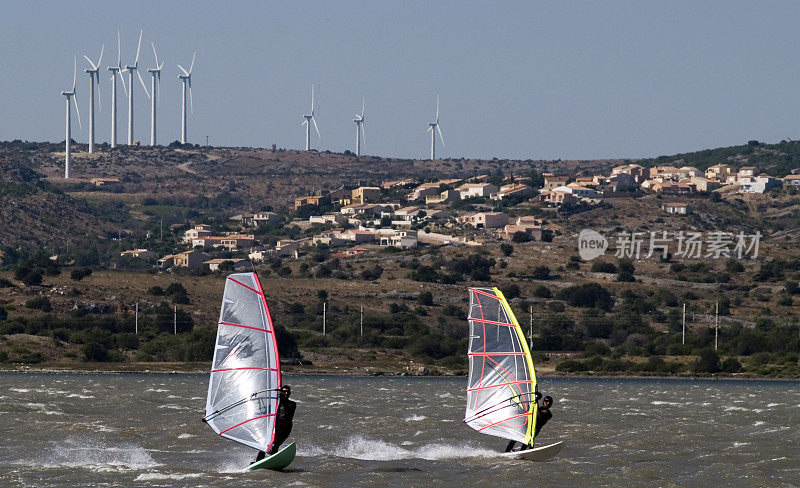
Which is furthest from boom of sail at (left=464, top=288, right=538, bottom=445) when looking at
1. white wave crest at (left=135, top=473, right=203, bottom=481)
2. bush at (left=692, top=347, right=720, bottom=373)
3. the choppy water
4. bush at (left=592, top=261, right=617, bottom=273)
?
bush at (left=592, top=261, right=617, bottom=273)

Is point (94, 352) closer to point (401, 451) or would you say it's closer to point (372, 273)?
point (372, 273)

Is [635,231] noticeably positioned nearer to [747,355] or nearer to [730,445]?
[747,355]

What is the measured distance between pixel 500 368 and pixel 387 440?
916cm

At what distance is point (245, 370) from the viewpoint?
115 feet

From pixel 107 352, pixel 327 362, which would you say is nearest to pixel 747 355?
pixel 327 362

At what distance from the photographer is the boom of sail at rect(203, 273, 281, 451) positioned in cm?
3488

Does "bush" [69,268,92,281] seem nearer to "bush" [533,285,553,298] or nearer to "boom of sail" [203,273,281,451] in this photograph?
"bush" [533,285,553,298]

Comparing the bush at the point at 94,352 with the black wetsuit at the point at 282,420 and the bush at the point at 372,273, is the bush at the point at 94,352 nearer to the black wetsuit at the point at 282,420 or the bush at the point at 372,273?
the bush at the point at 372,273

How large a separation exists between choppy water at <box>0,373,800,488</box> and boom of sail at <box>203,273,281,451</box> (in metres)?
1.43

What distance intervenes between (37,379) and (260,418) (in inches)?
1825

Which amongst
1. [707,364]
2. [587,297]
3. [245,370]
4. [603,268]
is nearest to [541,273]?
[603,268]

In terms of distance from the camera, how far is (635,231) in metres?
179

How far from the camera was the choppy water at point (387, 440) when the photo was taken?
3756 cm

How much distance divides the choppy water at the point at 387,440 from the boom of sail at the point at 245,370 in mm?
1429
